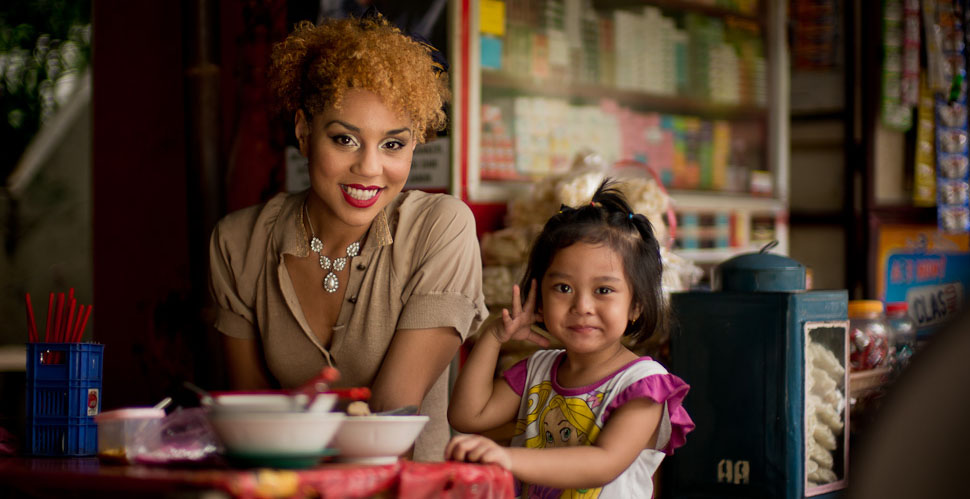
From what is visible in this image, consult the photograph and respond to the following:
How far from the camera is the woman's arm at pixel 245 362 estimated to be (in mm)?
2551

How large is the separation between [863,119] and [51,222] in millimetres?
6836

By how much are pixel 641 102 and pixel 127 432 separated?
4097 millimetres

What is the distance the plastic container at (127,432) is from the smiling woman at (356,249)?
0.74m

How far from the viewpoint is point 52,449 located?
6.23 feet

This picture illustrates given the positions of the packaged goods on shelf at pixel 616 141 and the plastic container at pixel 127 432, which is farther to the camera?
the packaged goods on shelf at pixel 616 141

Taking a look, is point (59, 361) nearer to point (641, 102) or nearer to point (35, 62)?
point (641, 102)

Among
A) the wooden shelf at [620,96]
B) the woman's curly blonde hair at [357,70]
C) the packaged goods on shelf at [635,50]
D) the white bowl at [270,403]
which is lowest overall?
the white bowl at [270,403]

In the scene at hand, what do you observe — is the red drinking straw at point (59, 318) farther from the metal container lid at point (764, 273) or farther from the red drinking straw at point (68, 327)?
the metal container lid at point (764, 273)

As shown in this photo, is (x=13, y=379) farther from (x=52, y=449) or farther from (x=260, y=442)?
(x=260, y=442)

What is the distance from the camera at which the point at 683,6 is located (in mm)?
5508

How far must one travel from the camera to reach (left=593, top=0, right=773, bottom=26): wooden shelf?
5.17 metres

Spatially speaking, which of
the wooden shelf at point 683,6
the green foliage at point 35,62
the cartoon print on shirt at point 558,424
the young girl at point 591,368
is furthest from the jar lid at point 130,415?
the green foliage at point 35,62

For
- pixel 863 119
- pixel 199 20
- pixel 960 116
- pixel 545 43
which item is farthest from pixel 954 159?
pixel 199 20

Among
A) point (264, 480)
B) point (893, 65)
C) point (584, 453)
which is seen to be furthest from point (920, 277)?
point (264, 480)
